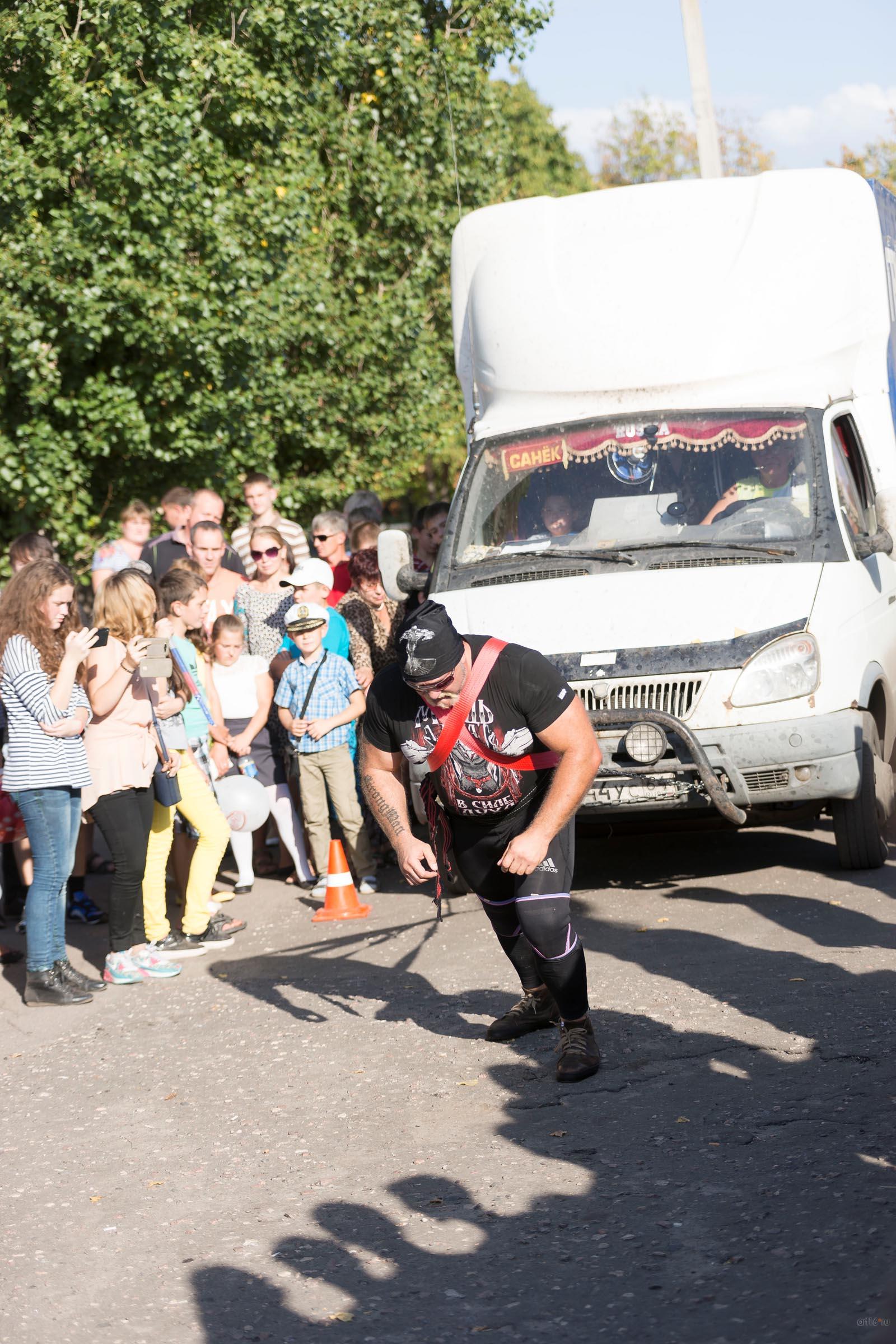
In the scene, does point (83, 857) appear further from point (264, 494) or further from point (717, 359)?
point (717, 359)

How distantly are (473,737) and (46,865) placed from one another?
278 cm

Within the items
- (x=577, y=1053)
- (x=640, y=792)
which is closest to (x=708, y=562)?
(x=640, y=792)

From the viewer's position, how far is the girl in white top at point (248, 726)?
388 inches

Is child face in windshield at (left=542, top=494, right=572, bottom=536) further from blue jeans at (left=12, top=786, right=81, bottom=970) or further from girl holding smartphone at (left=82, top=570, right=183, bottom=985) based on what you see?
blue jeans at (left=12, top=786, right=81, bottom=970)

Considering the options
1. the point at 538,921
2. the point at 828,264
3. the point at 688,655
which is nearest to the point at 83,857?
the point at 688,655

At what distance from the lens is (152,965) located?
8055 mm

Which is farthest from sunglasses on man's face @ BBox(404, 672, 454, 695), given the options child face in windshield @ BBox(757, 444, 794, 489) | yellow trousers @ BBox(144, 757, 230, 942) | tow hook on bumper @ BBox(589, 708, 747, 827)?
child face in windshield @ BBox(757, 444, 794, 489)

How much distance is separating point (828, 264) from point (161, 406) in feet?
26.7

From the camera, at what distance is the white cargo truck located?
7887mm

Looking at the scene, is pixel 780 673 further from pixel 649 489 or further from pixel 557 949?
pixel 557 949

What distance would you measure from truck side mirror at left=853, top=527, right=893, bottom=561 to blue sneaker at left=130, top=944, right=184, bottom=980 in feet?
13.6

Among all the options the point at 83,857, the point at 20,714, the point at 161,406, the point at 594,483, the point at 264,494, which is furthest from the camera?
the point at 161,406

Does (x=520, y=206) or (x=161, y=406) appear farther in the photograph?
(x=161, y=406)

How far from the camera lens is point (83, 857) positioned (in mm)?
9648
